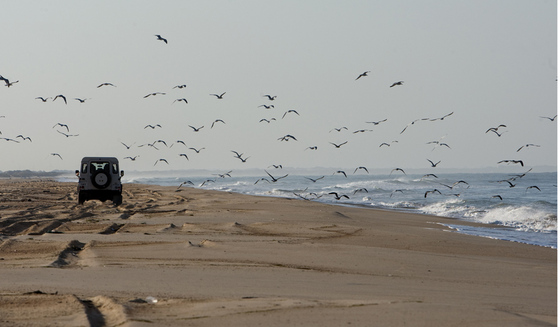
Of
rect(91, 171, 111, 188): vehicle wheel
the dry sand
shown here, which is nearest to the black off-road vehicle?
rect(91, 171, 111, 188): vehicle wheel

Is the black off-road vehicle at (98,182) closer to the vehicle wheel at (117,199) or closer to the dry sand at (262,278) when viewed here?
the vehicle wheel at (117,199)

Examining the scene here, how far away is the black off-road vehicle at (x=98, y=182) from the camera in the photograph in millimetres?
21828

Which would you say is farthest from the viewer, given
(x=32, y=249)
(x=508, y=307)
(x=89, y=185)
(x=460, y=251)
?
(x=89, y=185)

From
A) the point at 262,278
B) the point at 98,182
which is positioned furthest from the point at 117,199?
the point at 262,278

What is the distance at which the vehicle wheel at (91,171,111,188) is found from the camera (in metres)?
21.8

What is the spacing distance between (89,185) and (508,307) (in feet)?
60.3

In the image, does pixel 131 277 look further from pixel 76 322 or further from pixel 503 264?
pixel 503 264

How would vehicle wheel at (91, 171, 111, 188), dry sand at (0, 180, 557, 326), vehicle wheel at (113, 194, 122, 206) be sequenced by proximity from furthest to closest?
vehicle wheel at (113, 194, 122, 206), vehicle wheel at (91, 171, 111, 188), dry sand at (0, 180, 557, 326)

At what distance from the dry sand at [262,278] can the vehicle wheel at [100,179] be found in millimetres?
8341

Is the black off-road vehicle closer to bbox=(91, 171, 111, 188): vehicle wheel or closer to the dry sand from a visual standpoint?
bbox=(91, 171, 111, 188): vehicle wheel

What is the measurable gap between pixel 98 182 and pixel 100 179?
→ 0.13m

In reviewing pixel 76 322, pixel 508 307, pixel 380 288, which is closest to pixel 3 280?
pixel 76 322

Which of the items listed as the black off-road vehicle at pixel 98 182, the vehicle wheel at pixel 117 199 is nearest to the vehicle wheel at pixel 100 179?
Answer: the black off-road vehicle at pixel 98 182

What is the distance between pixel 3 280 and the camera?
6.73 m
